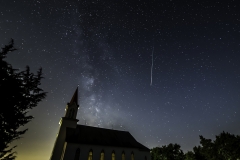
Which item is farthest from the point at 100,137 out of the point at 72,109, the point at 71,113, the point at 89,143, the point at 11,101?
the point at 11,101

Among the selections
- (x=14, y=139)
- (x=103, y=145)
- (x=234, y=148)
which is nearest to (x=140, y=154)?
(x=103, y=145)

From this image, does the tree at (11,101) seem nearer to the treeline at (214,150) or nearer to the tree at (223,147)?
the treeline at (214,150)

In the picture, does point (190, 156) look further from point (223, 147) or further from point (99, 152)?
point (99, 152)

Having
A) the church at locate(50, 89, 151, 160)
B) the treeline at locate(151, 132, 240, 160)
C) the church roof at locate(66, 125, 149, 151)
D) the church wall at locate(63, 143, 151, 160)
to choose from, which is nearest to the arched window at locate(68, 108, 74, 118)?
the church at locate(50, 89, 151, 160)

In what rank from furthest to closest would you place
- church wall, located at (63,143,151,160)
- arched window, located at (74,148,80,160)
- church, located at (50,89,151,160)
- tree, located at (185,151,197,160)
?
A: tree, located at (185,151,197,160) < church, located at (50,89,151,160) < arched window, located at (74,148,80,160) < church wall, located at (63,143,151,160)

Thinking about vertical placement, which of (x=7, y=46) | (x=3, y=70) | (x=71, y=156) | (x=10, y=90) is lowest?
(x=71, y=156)

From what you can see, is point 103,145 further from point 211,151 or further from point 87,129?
point 211,151

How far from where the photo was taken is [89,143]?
28.3 meters

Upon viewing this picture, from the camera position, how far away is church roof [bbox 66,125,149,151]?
2889 centimetres

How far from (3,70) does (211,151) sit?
7037cm

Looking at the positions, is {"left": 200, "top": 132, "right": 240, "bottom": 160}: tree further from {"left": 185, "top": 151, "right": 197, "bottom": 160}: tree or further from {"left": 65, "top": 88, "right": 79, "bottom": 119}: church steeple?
{"left": 65, "top": 88, "right": 79, "bottom": 119}: church steeple

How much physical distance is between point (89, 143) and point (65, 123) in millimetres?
8198

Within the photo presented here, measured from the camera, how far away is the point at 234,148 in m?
47.5

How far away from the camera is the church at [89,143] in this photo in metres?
26.8
